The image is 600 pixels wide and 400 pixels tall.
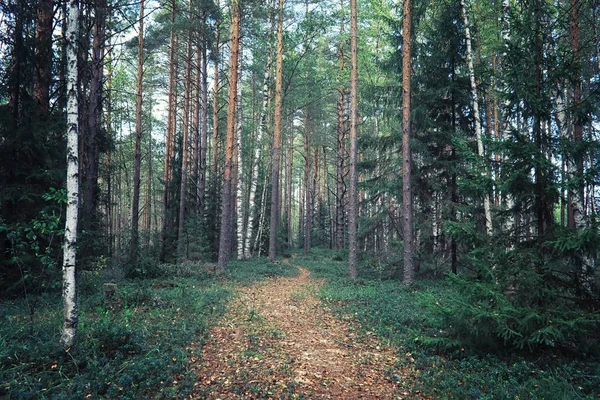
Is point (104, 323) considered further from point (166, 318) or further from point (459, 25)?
point (459, 25)

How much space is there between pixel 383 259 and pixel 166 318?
11.6m

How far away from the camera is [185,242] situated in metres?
16.2

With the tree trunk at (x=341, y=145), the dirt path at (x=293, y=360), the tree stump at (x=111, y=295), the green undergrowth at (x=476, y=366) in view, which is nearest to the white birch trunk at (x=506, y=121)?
the green undergrowth at (x=476, y=366)

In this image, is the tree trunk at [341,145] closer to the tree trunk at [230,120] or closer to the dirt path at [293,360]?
the tree trunk at [230,120]

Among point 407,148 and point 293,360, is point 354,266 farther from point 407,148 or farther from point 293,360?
point 293,360

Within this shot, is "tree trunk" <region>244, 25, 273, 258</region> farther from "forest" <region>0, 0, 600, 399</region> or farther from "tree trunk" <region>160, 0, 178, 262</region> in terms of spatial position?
"tree trunk" <region>160, 0, 178, 262</region>

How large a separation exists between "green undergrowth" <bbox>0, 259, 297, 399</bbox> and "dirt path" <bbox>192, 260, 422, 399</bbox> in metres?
0.46

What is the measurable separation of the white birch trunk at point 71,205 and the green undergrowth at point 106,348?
36 centimetres

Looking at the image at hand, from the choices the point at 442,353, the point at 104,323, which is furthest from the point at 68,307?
the point at 442,353

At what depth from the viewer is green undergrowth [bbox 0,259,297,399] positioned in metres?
3.93

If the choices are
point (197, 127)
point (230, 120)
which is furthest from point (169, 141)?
point (230, 120)

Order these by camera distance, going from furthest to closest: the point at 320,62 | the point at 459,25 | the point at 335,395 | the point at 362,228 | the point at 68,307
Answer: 1. the point at 320,62
2. the point at 362,228
3. the point at 459,25
4. the point at 68,307
5. the point at 335,395

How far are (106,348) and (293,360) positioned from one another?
311 centimetres

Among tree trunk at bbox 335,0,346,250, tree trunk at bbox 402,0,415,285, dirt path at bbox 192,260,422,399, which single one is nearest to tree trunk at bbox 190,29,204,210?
tree trunk at bbox 335,0,346,250
